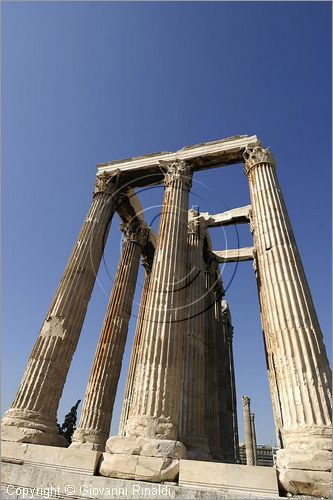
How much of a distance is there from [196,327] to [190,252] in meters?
4.94

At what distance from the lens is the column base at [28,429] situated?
969 centimetres

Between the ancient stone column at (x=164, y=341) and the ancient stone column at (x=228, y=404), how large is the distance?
39.2 feet

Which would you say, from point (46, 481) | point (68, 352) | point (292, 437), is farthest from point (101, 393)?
point (292, 437)

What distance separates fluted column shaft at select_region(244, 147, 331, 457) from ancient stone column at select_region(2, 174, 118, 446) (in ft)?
25.3

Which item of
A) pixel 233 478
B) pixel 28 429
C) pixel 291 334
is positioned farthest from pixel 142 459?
pixel 291 334

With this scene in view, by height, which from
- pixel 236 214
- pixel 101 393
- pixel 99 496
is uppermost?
pixel 236 214

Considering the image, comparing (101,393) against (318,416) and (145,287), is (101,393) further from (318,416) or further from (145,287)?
(318,416)

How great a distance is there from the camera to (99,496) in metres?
7.09

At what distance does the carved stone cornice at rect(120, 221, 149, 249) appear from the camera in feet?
66.4

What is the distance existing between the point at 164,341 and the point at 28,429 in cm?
523

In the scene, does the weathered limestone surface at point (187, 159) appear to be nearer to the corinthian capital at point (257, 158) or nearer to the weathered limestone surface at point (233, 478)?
the corinthian capital at point (257, 158)

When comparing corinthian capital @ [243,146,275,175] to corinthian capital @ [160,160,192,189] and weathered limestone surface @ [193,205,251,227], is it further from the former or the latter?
weathered limestone surface @ [193,205,251,227]

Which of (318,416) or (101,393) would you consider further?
(101,393)

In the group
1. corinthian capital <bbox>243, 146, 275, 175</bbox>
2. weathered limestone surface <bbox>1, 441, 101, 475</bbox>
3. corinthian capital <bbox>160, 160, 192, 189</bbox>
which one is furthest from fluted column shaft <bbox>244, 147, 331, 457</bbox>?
weathered limestone surface <bbox>1, 441, 101, 475</bbox>
